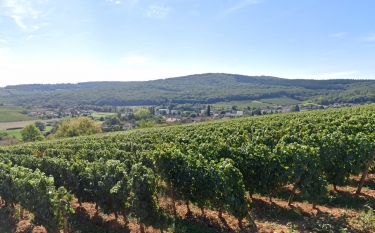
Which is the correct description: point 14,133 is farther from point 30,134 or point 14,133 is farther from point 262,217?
point 262,217

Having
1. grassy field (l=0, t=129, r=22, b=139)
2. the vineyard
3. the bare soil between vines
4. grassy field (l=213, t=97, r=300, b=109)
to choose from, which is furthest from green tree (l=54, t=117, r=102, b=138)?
grassy field (l=213, t=97, r=300, b=109)

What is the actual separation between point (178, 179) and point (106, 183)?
2.93m

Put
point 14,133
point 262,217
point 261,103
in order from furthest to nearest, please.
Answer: point 261,103 < point 14,133 < point 262,217

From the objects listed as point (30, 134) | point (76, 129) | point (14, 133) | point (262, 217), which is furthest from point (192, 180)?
point (14, 133)

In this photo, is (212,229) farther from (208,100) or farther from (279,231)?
(208,100)

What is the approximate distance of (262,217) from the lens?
9.45 m

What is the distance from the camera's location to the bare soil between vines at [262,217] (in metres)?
8.47

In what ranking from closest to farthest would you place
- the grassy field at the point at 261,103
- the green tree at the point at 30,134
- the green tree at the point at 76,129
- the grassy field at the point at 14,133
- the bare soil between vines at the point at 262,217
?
1. the bare soil between vines at the point at 262,217
2. the green tree at the point at 76,129
3. the green tree at the point at 30,134
4. the grassy field at the point at 14,133
5. the grassy field at the point at 261,103

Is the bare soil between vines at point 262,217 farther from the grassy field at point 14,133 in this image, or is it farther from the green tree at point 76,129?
the grassy field at point 14,133

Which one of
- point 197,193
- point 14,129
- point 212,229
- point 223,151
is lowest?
point 14,129

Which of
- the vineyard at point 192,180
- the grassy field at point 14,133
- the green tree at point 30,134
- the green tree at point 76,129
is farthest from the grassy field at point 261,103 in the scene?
the vineyard at point 192,180

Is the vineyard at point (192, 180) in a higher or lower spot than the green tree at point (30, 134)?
higher

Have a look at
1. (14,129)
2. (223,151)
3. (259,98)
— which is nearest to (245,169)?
(223,151)

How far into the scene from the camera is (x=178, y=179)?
9.98 m
